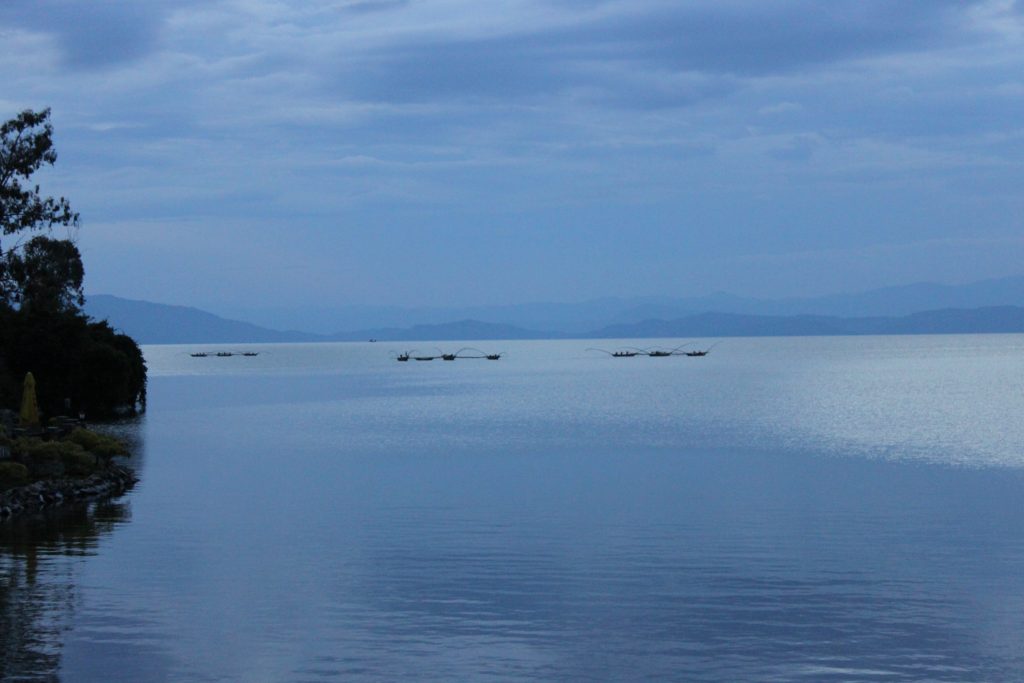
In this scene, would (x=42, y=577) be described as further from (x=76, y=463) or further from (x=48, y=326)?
(x=48, y=326)

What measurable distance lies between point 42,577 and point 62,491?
13.1 metres

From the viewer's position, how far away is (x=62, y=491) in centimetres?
3550

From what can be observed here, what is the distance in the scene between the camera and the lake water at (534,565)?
1745 cm

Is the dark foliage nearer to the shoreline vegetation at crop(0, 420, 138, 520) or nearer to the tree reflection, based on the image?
the shoreline vegetation at crop(0, 420, 138, 520)

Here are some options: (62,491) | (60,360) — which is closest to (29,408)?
(62,491)

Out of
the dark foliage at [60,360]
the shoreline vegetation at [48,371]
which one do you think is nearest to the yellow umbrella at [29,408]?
the shoreline vegetation at [48,371]

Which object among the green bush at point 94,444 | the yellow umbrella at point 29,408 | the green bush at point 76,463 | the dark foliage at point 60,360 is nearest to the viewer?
the green bush at point 76,463

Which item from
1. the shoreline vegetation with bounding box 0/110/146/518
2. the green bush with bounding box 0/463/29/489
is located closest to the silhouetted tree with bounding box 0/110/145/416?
the shoreline vegetation with bounding box 0/110/146/518

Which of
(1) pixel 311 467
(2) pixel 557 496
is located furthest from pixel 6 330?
(2) pixel 557 496

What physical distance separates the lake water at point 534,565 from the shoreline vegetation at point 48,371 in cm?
192

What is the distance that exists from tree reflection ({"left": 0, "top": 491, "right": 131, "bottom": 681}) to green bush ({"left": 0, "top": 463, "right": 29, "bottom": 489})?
1958 millimetres

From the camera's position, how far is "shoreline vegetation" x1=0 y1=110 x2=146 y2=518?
36.5 m

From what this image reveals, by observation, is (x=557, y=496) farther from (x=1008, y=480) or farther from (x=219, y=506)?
(x=1008, y=480)

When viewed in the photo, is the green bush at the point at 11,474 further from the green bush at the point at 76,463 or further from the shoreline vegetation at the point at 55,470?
the green bush at the point at 76,463
